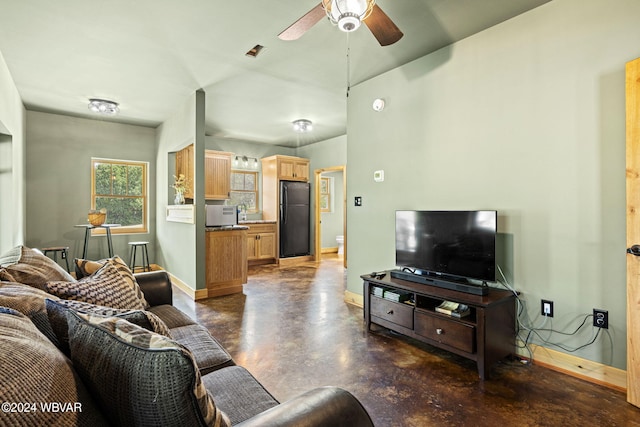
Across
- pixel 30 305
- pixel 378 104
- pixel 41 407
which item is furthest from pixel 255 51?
pixel 41 407

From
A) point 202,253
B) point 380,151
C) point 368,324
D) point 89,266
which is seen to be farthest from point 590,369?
point 202,253

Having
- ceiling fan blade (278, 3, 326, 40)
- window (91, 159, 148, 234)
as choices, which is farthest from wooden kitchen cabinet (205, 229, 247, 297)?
ceiling fan blade (278, 3, 326, 40)

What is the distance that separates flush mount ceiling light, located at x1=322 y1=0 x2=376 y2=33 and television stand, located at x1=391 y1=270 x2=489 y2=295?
208cm

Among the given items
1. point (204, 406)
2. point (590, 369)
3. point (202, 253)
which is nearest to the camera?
point (204, 406)

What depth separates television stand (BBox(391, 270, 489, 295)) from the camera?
251cm

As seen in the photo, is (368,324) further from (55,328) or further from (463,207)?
(55,328)

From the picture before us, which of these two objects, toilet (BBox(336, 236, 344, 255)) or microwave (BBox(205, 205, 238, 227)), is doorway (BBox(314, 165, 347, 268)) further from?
microwave (BBox(205, 205, 238, 227))

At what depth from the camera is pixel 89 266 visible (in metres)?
2.06

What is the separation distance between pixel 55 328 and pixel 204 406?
0.63 metres

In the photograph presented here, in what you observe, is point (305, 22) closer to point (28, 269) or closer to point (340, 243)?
point (28, 269)

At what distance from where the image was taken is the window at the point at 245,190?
7.35m

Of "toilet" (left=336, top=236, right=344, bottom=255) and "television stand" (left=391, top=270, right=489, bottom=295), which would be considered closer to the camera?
"television stand" (left=391, top=270, right=489, bottom=295)

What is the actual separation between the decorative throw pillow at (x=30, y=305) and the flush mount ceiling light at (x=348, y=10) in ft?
6.41

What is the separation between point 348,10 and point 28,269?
2084 millimetres
